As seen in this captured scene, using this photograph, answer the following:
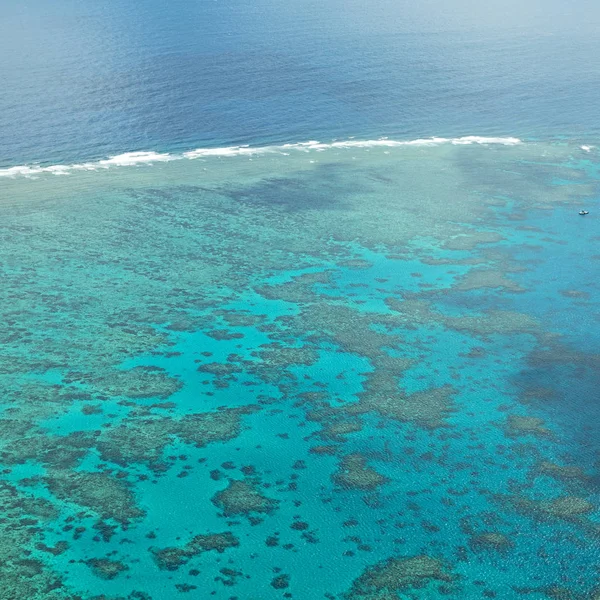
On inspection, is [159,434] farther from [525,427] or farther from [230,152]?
[230,152]

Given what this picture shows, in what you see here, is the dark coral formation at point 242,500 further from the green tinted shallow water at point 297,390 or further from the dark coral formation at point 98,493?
the dark coral formation at point 98,493

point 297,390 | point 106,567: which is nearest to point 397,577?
point 106,567

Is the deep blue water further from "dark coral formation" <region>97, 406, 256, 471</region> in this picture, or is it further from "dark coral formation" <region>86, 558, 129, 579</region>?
"dark coral formation" <region>86, 558, 129, 579</region>

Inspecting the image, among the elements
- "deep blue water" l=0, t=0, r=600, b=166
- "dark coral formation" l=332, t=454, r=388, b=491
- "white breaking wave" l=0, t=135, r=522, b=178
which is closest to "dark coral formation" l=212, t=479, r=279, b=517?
"dark coral formation" l=332, t=454, r=388, b=491

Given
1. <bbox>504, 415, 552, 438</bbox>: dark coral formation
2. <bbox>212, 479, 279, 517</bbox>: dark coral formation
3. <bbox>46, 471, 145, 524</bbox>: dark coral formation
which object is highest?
<bbox>46, 471, 145, 524</bbox>: dark coral formation

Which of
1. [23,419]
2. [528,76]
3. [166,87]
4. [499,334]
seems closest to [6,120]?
[166,87]

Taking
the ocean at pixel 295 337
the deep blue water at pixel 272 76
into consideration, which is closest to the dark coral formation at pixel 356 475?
the ocean at pixel 295 337
